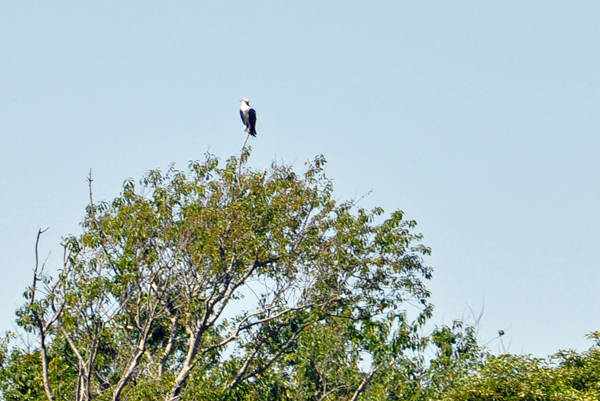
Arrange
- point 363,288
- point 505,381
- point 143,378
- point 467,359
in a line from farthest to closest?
point 467,359
point 363,288
point 143,378
point 505,381

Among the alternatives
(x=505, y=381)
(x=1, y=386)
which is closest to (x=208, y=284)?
(x=1, y=386)

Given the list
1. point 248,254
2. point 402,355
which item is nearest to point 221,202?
point 248,254

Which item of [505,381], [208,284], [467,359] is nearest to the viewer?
[505,381]

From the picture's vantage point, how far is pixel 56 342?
18.2 m

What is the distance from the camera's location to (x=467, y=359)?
20.8 metres

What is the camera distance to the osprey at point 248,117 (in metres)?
19.2

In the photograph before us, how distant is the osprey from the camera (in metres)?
19.2

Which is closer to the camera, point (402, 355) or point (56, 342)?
point (56, 342)

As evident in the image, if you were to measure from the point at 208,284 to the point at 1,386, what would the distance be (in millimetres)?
4304

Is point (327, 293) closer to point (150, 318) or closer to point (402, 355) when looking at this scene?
point (402, 355)

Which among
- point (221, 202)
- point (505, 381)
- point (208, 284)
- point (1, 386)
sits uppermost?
point (221, 202)

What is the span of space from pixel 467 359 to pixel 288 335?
403 centimetres

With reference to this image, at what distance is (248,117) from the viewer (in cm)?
1959

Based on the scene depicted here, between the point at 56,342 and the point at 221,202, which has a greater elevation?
the point at 221,202
